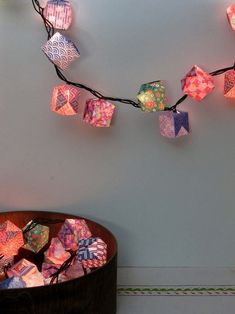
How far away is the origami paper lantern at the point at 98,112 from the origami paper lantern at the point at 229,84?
27 cm

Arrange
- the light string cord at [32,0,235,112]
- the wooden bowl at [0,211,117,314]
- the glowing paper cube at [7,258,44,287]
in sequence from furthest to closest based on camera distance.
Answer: the light string cord at [32,0,235,112], the glowing paper cube at [7,258,44,287], the wooden bowl at [0,211,117,314]

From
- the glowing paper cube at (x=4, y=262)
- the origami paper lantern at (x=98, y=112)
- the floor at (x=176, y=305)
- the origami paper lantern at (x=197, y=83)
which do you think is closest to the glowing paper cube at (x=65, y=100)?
the origami paper lantern at (x=98, y=112)

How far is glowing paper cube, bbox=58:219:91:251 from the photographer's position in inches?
35.4

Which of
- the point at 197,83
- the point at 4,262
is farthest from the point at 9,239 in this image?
the point at 197,83

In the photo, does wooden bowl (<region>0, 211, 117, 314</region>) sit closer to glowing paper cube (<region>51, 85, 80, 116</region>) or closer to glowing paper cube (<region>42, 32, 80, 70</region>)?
glowing paper cube (<region>51, 85, 80, 116</region>)

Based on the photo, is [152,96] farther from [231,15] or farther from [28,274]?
[28,274]

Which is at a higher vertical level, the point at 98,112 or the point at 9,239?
the point at 98,112

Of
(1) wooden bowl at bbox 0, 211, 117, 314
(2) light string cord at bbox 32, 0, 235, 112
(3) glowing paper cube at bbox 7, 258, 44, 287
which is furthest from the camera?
(2) light string cord at bbox 32, 0, 235, 112

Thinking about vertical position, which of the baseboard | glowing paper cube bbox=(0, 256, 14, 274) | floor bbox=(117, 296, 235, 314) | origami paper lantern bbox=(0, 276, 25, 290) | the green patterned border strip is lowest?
floor bbox=(117, 296, 235, 314)

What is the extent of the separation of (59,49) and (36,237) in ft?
1.40

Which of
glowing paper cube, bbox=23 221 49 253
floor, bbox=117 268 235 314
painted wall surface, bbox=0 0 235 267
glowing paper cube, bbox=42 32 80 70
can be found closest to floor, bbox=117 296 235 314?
floor, bbox=117 268 235 314

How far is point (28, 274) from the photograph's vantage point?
2.64 feet

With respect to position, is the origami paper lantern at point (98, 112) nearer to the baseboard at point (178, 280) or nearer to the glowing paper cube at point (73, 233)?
the glowing paper cube at point (73, 233)

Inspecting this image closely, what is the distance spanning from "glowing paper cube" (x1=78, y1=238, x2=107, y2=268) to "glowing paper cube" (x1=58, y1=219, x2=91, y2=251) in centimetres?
7
